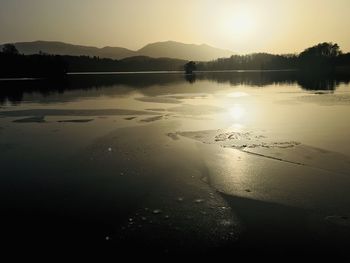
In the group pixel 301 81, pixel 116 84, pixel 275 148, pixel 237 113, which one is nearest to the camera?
pixel 275 148

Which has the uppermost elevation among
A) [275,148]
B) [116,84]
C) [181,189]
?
[116,84]

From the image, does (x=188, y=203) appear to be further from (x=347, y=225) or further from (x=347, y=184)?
(x=347, y=184)

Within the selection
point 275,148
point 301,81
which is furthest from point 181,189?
point 301,81

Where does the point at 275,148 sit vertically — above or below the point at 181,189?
above

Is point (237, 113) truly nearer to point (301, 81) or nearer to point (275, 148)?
point (275, 148)

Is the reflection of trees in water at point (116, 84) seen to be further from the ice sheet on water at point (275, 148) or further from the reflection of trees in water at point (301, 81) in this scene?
the ice sheet on water at point (275, 148)

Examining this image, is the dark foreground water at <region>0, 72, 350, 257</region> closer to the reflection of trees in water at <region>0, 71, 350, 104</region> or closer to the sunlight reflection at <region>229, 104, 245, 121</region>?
the sunlight reflection at <region>229, 104, 245, 121</region>

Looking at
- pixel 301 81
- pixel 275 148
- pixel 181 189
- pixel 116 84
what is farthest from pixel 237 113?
pixel 301 81

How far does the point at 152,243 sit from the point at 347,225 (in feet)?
14.8

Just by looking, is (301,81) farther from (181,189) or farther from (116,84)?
(181,189)

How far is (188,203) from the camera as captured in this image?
378 inches

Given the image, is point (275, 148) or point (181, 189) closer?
point (181, 189)

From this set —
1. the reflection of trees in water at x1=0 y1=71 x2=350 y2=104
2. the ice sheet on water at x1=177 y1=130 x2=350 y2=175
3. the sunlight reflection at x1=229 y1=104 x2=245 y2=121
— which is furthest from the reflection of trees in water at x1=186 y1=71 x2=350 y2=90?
the ice sheet on water at x1=177 y1=130 x2=350 y2=175

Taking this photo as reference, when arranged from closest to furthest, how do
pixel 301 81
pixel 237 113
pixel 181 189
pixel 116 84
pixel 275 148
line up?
pixel 181 189 < pixel 275 148 < pixel 237 113 < pixel 301 81 < pixel 116 84
